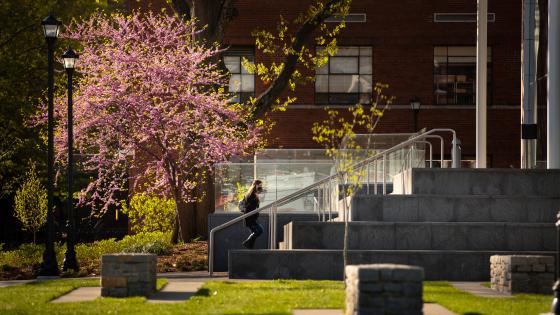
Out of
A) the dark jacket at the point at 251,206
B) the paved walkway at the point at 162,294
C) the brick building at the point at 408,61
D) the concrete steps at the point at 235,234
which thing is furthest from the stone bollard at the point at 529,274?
the brick building at the point at 408,61

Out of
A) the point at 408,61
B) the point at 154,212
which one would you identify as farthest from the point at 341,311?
the point at 408,61

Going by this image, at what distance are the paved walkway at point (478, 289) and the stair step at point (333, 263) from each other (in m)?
1.24

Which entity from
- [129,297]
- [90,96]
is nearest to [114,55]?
[90,96]

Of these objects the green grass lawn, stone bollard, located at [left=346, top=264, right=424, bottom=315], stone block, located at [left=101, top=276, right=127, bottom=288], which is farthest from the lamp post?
stone bollard, located at [left=346, top=264, right=424, bottom=315]

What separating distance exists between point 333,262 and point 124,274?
657 centimetres

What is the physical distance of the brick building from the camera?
50.0m

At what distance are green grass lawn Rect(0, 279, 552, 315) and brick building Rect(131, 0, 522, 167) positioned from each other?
98.1 ft

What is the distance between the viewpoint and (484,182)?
2617 cm

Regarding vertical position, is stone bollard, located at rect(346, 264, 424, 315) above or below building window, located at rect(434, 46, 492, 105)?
below

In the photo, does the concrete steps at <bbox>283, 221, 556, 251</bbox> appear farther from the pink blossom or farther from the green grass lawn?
the pink blossom

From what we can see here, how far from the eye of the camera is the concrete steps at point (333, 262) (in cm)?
2369

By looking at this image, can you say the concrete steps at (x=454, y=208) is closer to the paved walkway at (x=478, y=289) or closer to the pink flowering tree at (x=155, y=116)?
the paved walkway at (x=478, y=289)

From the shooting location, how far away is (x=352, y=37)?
165 feet

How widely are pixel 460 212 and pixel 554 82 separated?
514 centimetres
